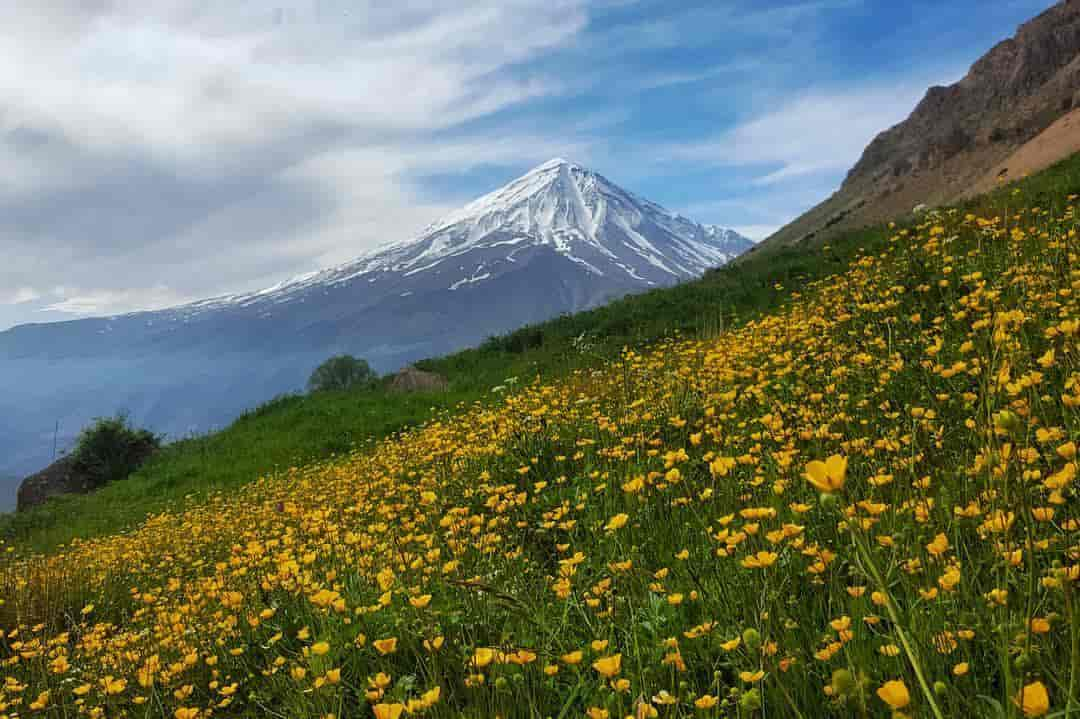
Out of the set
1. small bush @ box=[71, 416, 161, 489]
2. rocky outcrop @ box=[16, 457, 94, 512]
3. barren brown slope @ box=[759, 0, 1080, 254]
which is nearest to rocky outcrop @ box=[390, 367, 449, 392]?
small bush @ box=[71, 416, 161, 489]

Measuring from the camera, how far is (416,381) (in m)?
19.5

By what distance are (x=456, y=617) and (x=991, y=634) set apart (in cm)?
194

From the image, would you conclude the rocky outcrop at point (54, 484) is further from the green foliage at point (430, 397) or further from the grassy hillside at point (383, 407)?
the green foliage at point (430, 397)

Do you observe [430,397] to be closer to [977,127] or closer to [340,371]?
[977,127]

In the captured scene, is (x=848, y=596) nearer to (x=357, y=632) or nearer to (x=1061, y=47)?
(x=357, y=632)

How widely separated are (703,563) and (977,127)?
133 ft

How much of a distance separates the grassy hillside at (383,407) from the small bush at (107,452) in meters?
2.54

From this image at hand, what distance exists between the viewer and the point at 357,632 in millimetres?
3148

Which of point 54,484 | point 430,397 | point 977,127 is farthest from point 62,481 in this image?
point 977,127

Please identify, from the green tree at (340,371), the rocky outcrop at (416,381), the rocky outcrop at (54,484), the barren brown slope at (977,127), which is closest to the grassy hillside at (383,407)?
the rocky outcrop at (416,381)

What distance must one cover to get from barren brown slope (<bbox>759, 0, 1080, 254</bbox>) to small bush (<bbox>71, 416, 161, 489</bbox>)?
24284 millimetres

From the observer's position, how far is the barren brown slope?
28.8 meters

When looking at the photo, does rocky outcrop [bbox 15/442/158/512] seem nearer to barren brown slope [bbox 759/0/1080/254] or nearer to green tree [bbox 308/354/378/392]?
barren brown slope [bbox 759/0/1080/254]

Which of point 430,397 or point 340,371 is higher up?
point 340,371
